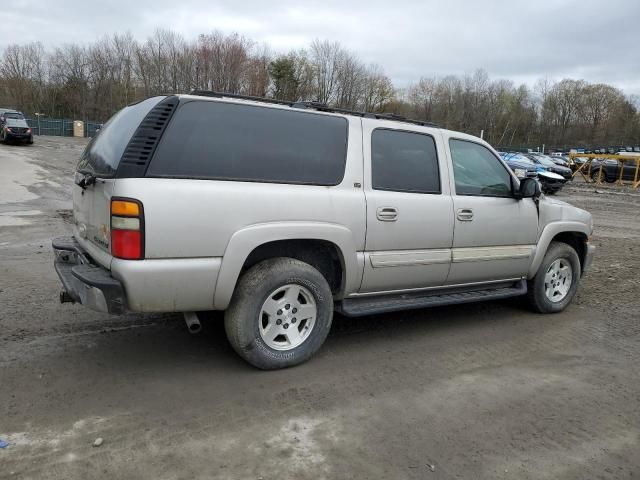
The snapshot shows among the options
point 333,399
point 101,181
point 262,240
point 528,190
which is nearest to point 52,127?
point 101,181

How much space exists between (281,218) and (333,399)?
1289 mm

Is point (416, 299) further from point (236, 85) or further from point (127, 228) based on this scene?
point (236, 85)

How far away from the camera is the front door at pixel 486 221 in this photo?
4816mm

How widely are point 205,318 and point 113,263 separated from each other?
5.62 feet

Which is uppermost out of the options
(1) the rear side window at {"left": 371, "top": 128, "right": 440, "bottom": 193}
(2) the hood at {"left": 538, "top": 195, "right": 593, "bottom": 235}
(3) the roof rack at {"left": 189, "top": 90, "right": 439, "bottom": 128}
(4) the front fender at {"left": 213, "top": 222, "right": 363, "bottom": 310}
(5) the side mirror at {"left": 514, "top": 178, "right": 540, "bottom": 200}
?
(3) the roof rack at {"left": 189, "top": 90, "right": 439, "bottom": 128}


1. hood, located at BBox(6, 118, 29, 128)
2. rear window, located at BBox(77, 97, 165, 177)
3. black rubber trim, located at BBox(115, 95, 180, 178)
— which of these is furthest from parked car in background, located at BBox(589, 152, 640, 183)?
hood, located at BBox(6, 118, 29, 128)

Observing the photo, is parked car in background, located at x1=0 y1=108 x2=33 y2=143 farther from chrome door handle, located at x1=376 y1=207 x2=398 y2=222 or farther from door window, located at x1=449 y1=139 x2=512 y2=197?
chrome door handle, located at x1=376 y1=207 x2=398 y2=222

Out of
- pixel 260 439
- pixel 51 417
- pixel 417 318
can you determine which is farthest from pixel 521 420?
pixel 51 417

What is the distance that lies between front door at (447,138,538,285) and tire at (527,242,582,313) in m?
0.33

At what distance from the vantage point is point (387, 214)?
4.27 m

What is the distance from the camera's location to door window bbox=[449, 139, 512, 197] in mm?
4898

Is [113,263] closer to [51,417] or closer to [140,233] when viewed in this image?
[140,233]

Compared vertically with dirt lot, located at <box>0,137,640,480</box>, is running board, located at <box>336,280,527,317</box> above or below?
above

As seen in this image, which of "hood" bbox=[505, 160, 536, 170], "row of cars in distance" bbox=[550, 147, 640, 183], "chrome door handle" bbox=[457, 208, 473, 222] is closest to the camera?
"chrome door handle" bbox=[457, 208, 473, 222]
